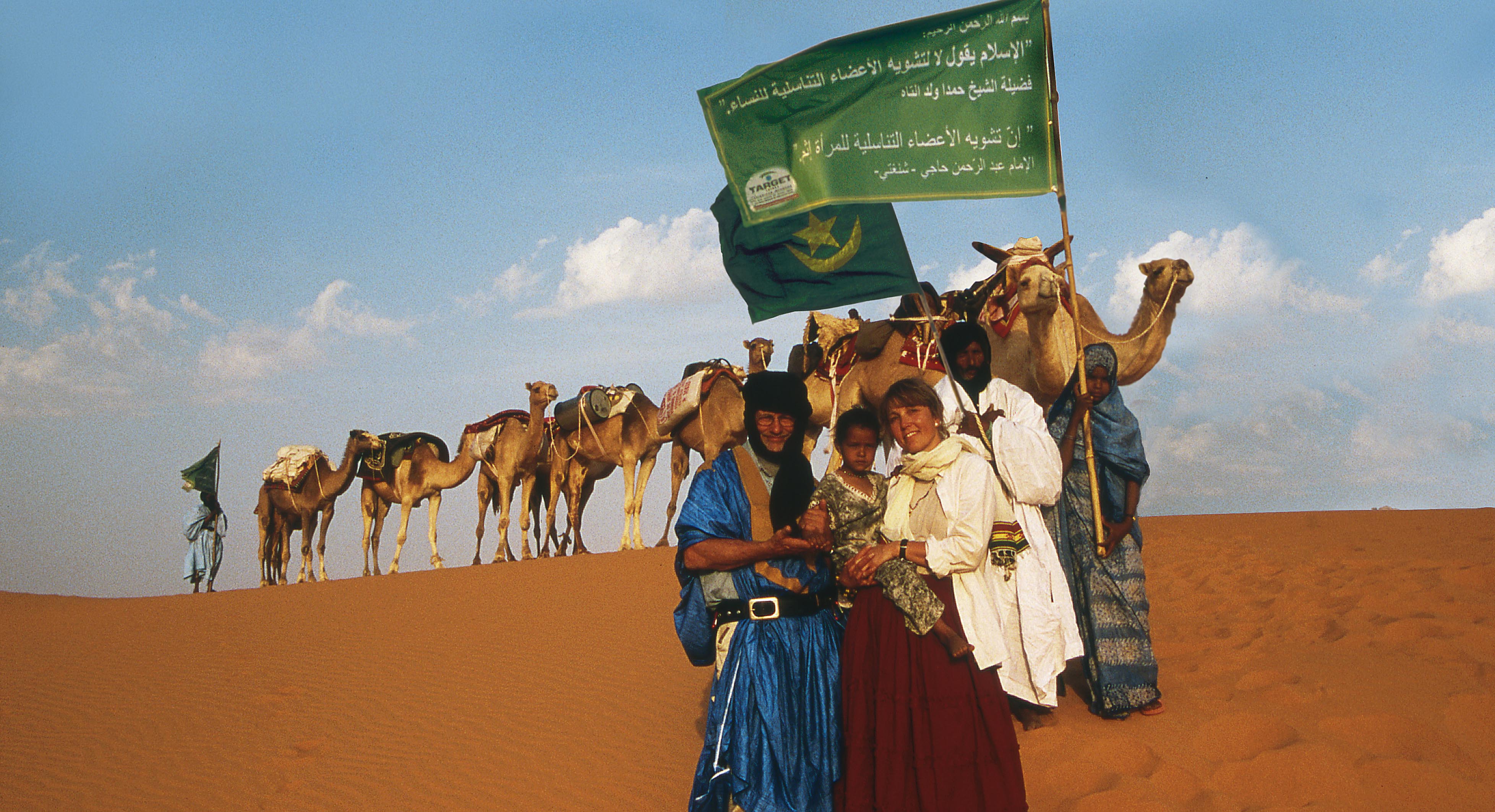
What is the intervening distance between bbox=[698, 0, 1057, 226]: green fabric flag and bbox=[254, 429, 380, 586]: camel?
17.4 m

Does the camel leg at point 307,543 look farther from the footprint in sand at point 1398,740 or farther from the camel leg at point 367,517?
the footprint in sand at point 1398,740

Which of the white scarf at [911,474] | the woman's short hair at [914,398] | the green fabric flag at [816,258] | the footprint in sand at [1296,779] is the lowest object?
the footprint in sand at [1296,779]

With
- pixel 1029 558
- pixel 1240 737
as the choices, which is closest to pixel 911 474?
pixel 1029 558

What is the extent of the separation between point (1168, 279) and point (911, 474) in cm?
549

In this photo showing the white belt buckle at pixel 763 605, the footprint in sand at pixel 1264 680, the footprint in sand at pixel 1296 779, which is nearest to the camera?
the white belt buckle at pixel 763 605

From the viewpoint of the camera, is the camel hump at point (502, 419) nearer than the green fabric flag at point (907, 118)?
No

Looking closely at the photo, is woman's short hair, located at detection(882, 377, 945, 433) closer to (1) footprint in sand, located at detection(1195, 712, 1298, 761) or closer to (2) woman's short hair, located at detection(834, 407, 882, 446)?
(2) woman's short hair, located at detection(834, 407, 882, 446)

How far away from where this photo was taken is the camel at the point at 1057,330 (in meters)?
6.59

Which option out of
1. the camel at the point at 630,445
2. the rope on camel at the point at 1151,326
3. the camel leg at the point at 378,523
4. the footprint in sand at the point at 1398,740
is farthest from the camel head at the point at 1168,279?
the camel leg at the point at 378,523

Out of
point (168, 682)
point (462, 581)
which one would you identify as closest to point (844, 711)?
point (168, 682)

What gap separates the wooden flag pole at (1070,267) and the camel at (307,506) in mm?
17822

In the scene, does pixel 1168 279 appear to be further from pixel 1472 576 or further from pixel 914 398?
pixel 914 398

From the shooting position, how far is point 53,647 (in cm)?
1139

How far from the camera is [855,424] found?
3.38 metres
